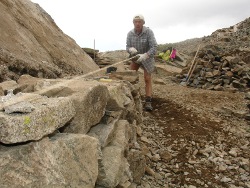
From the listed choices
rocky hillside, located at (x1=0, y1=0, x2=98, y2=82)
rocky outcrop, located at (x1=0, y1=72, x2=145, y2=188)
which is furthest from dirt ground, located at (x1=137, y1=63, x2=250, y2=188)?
rocky hillside, located at (x1=0, y1=0, x2=98, y2=82)

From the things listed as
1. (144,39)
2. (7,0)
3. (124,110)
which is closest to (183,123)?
(144,39)

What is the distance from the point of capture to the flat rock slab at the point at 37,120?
2619 mm

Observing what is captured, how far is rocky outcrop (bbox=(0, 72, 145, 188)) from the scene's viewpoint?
8.68 ft

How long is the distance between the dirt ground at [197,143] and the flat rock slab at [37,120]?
277 centimetres

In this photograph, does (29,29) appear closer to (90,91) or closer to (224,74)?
(90,91)

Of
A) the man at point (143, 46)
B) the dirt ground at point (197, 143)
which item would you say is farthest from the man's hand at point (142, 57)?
the dirt ground at point (197, 143)

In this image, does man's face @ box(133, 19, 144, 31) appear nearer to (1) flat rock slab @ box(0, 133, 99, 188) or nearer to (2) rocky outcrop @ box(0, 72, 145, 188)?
(2) rocky outcrop @ box(0, 72, 145, 188)

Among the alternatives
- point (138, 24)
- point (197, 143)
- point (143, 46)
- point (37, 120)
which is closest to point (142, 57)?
point (143, 46)

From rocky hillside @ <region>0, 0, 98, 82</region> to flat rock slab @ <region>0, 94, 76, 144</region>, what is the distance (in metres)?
3.50

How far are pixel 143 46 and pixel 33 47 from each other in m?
3.21

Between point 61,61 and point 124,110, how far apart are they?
478 centimetres

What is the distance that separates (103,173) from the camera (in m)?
3.73

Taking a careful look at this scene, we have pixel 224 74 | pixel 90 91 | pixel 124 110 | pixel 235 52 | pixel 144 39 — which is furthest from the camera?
pixel 235 52

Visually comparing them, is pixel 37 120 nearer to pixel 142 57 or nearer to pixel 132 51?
pixel 142 57
